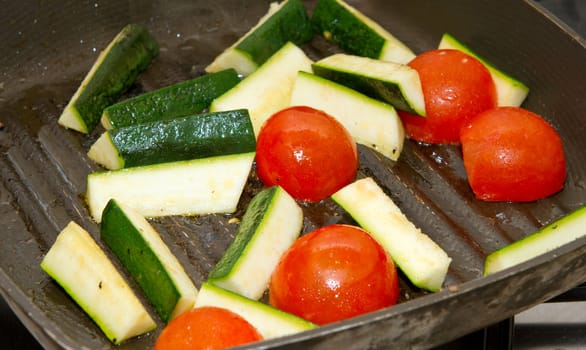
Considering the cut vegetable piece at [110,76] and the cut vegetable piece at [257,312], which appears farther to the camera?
the cut vegetable piece at [110,76]

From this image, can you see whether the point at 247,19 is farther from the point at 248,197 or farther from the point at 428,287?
the point at 428,287

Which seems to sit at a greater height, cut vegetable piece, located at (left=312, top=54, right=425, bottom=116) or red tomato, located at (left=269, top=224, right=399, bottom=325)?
cut vegetable piece, located at (left=312, top=54, right=425, bottom=116)

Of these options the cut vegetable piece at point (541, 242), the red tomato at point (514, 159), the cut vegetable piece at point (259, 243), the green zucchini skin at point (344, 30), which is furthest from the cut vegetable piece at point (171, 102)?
the cut vegetable piece at point (541, 242)

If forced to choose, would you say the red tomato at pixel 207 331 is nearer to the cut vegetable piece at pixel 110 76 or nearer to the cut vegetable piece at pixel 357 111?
the cut vegetable piece at pixel 357 111

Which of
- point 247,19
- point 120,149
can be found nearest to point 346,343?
point 120,149

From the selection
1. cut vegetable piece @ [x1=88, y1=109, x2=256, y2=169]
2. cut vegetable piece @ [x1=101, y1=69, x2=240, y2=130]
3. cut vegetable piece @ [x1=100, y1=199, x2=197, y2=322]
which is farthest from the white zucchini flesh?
cut vegetable piece @ [x1=100, y1=199, x2=197, y2=322]

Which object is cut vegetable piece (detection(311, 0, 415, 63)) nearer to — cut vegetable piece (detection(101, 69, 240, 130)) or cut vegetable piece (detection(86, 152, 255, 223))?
cut vegetable piece (detection(101, 69, 240, 130))
